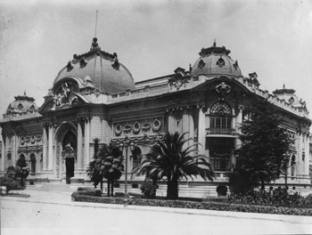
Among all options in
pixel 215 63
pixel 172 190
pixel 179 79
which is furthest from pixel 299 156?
pixel 172 190

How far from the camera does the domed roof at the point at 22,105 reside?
6962cm

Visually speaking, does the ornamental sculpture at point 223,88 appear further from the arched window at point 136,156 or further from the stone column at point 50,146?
the stone column at point 50,146

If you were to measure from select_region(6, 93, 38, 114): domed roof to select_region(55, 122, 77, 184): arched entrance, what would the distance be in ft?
48.7

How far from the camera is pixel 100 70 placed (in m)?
56.0

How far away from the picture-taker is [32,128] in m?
65.5

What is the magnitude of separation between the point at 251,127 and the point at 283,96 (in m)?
29.6

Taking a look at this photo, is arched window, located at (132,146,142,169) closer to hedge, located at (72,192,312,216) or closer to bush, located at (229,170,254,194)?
bush, located at (229,170,254,194)

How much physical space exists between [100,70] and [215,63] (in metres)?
16.8

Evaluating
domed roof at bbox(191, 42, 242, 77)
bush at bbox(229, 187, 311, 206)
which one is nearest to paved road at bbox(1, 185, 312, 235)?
bush at bbox(229, 187, 311, 206)

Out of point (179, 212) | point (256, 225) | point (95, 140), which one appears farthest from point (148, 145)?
point (256, 225)

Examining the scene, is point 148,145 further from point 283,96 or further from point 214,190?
point 283,96

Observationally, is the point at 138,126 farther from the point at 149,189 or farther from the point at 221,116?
the point at 149,189

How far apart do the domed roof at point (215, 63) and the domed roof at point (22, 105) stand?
111 ft

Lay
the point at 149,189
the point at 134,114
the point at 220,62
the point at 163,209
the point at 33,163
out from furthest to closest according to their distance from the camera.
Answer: the point at 33,163, the point at 134,114, the point at 220,62, the point at 149,189, the point at 163,209
